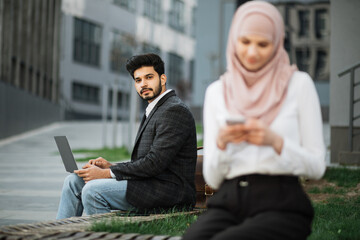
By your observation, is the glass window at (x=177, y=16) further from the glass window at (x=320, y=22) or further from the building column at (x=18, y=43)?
the building column at (x=18, y=43)

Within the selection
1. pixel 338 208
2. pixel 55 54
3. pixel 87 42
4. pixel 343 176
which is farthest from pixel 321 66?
pixel 87 42

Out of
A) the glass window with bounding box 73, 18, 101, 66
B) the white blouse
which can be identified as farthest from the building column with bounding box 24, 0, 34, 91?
the white blouse

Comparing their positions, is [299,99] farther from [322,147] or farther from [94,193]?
[94,193]

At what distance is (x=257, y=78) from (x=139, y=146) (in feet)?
7.03

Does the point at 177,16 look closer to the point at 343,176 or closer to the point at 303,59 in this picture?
the point at 303,59

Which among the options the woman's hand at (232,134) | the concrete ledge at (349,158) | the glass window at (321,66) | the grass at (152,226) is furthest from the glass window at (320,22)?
the woman's hand at (232,134)

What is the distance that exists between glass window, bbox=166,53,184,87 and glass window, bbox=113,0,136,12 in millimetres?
10145

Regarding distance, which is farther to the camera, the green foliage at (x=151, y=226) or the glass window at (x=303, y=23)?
the glass window at (x=303, y=23)

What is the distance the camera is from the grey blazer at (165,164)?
4.64 metres

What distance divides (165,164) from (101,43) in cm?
5142

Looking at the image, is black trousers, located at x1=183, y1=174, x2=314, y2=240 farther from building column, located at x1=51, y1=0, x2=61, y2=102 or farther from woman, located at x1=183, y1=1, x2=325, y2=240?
building column, located at x1=51, y1=0, x2=61, y2=102

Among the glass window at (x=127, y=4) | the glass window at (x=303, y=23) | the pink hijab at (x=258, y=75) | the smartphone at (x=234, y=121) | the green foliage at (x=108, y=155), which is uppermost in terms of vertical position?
the glass window at (x=127, y=4)

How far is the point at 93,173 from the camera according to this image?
496cm

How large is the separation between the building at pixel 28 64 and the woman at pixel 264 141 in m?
19.3
